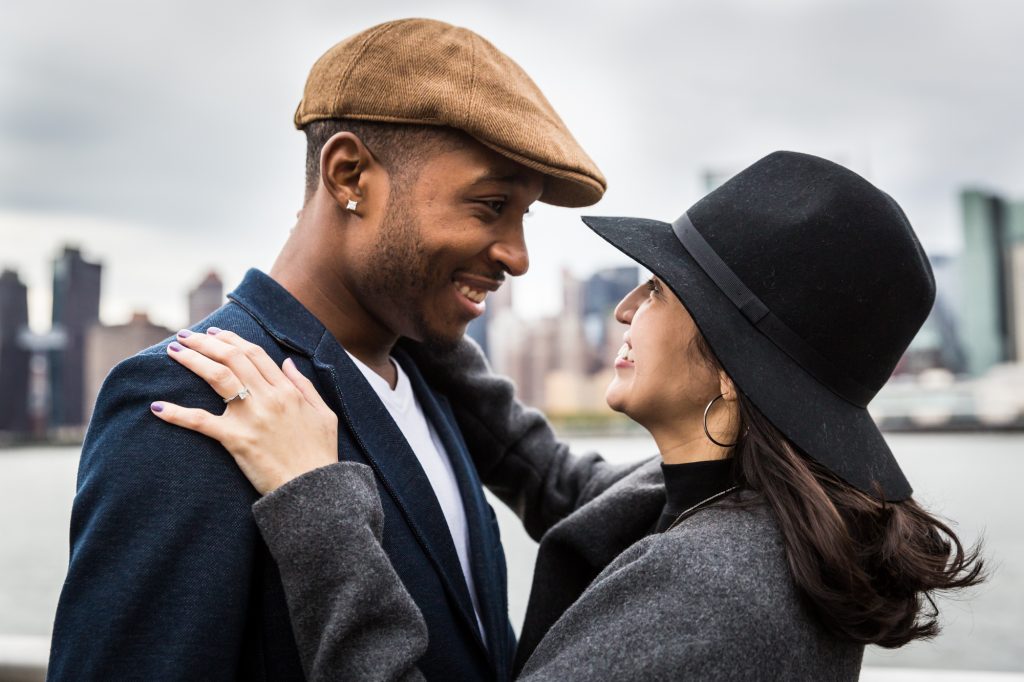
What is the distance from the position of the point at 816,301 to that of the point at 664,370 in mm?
267

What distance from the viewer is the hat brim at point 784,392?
1.30 metres

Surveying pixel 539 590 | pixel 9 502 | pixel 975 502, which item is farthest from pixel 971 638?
pixel 9 502

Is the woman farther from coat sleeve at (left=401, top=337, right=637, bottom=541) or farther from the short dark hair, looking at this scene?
coat sleeve at (left=401, top=337, right=637, bottom=541)

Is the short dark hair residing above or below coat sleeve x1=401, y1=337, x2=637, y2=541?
above

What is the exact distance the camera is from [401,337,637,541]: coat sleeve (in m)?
1.99

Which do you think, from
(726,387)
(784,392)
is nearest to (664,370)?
(726,387)

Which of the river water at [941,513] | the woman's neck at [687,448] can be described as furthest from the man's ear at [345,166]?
the river water at [941,513]

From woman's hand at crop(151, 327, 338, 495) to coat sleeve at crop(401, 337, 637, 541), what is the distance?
26.0 inches

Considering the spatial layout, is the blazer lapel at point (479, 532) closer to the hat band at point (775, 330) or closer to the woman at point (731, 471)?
the woman at point (731, 471)

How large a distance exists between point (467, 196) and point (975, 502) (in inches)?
2058

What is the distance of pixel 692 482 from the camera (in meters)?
1.46

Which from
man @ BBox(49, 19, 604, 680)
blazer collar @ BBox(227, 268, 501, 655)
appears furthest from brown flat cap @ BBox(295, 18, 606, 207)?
blazer collar @ BBox(227, 268, 501, 655)

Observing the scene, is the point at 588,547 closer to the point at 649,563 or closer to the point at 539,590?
the point at 539,590

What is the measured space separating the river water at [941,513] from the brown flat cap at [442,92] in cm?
93
